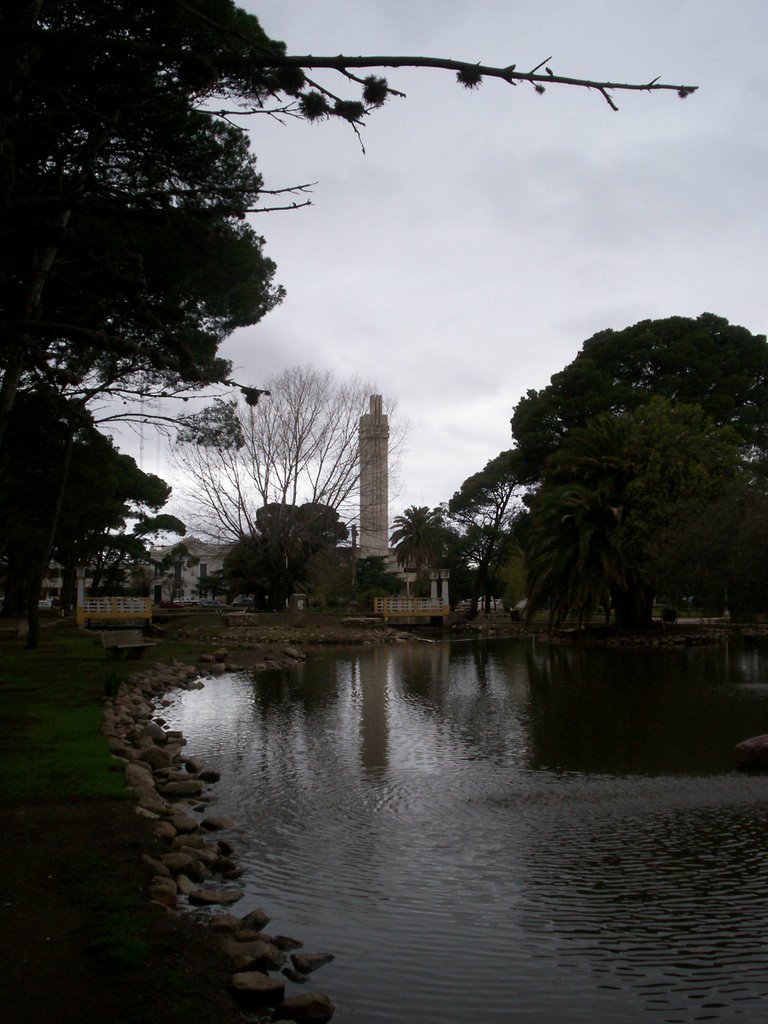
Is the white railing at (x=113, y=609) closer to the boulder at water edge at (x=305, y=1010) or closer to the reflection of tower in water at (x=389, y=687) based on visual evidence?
the reflection of tower in water at (x=389, y=687)

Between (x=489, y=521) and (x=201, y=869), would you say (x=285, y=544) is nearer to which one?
(x=489, y=521)

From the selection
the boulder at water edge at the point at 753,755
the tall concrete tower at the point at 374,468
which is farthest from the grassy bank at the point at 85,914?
the tall concrete tower at the point at 374,468

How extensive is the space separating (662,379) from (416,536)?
31.2 metres

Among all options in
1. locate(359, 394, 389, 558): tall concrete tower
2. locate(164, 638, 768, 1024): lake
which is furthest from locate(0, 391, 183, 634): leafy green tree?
locate(359, 394, 389, 558): tall concrete tower

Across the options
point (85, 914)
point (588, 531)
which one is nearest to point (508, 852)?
point (85, 914)

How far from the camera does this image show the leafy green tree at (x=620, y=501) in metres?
31.9

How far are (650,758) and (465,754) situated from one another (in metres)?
2.30

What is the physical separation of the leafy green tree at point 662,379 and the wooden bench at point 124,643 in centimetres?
2237

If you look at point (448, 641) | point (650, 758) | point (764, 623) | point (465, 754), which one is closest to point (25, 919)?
point (465, 754)

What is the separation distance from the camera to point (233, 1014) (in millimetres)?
4105

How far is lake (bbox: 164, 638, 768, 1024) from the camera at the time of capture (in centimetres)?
483

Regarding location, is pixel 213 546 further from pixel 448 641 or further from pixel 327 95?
pixel 327 95

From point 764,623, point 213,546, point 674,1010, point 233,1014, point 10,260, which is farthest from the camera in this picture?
point 213,546

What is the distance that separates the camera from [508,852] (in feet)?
23.7
